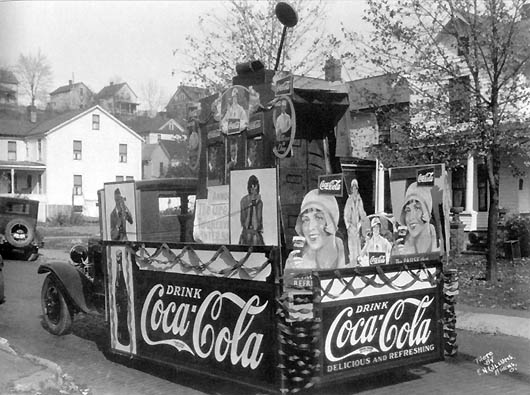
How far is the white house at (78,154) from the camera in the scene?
12.1 meters

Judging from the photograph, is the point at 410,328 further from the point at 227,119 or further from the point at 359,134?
the point at 359,134

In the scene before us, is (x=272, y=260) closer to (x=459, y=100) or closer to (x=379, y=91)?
(x=459, y=100)

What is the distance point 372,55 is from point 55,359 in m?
7.38

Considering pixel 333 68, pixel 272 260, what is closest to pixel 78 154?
pixel 333 68

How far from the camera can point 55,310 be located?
26.8 ft

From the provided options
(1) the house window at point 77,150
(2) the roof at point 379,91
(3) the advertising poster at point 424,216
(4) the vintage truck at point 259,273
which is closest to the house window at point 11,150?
(1) the house window at point 77,150

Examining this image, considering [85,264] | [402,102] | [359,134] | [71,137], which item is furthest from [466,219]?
[85,264]

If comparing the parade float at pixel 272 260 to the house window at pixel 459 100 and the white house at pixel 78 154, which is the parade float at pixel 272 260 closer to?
the house window at pixel 459 100

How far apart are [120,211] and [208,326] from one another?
1759mm

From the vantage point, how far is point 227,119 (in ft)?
19.7

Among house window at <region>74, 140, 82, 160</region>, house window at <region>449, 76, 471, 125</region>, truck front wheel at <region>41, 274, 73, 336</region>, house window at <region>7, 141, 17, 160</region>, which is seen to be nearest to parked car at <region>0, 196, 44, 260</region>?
house window at <region>7, 141, 17, 160</region>

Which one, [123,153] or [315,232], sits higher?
[123,153]

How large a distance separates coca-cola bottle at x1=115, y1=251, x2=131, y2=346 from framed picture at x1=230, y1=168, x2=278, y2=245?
54.3 inches

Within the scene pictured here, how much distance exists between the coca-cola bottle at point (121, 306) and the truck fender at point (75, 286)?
4.64ft
